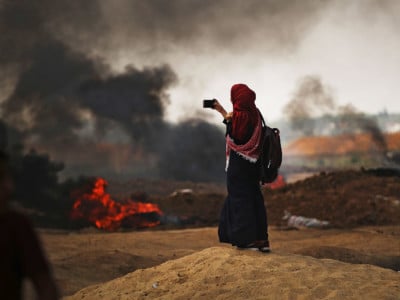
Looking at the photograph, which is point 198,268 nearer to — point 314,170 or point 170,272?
point 170,272

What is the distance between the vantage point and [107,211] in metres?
21.4

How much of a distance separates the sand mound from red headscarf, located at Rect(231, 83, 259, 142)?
1.69 metres

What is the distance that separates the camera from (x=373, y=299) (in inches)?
279

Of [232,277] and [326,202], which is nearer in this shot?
[232,277]

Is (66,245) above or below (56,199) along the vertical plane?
below

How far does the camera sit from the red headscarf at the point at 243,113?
341 inches

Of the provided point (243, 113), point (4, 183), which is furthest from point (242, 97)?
point (4, 183)

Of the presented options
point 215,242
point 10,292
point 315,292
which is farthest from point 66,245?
point 10,292

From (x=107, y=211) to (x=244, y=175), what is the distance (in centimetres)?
1342

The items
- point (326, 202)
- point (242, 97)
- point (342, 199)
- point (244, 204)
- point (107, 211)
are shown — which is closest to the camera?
point (244, 204)

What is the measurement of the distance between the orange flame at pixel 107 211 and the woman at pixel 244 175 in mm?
12473

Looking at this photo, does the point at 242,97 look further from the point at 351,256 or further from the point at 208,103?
the point at 351,256

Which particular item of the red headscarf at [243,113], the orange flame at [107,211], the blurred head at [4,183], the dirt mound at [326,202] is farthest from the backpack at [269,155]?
the orange flame at [107,211]

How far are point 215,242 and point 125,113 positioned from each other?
17505 millimetres
